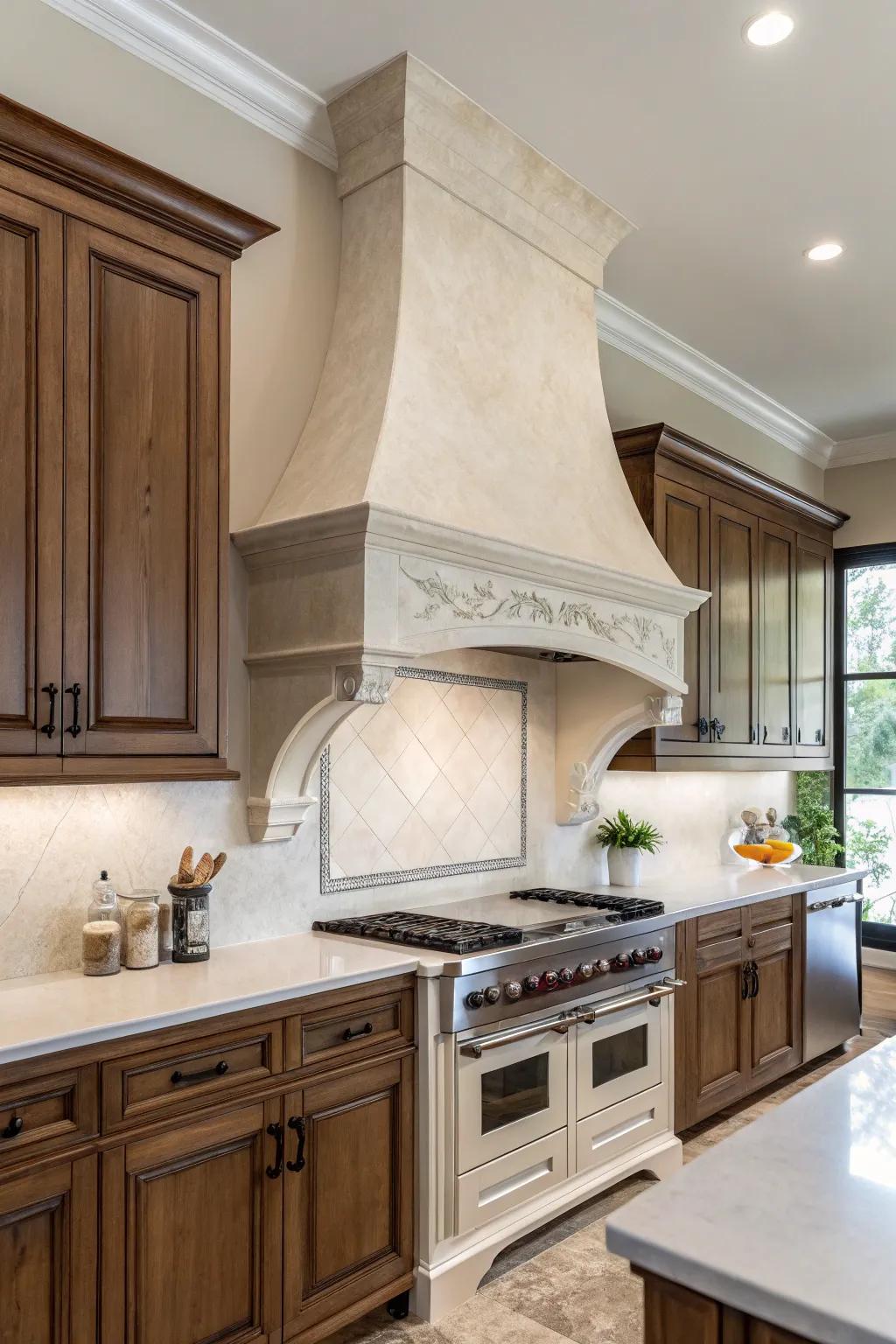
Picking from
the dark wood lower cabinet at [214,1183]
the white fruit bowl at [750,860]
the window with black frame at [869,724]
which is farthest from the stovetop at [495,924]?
the window with black frame at [869,724]

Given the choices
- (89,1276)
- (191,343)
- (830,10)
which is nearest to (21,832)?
(89,1276)

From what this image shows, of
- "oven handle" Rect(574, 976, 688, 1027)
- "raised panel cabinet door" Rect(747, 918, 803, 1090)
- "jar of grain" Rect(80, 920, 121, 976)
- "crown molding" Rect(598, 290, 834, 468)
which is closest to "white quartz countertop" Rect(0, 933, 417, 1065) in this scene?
"jar of grain" Rect(80, 920, 121, 976)

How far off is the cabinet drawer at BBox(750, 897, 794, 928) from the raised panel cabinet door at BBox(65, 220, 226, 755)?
2.55 metres

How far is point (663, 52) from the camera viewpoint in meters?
2.86

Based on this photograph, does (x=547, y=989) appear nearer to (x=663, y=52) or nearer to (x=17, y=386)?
(x=17, y=386)

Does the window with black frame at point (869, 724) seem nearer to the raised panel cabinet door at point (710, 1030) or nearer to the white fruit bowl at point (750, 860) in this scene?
the white fruit bowl at point (750, 860)

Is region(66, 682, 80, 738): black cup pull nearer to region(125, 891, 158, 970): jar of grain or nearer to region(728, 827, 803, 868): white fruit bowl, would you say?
region(125, 891, 158, 970): jar of grain

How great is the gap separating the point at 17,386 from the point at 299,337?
44.1 inches

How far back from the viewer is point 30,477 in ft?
7.13

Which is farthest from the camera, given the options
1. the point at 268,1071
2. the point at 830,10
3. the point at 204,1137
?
the point at 830,10

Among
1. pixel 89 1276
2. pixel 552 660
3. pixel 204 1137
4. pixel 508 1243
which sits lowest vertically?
pixel 508 1243

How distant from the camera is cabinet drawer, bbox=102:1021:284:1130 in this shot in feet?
6.57

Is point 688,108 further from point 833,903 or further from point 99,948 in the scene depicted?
point 833,903

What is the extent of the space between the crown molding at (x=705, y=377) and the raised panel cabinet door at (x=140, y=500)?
2.34m
